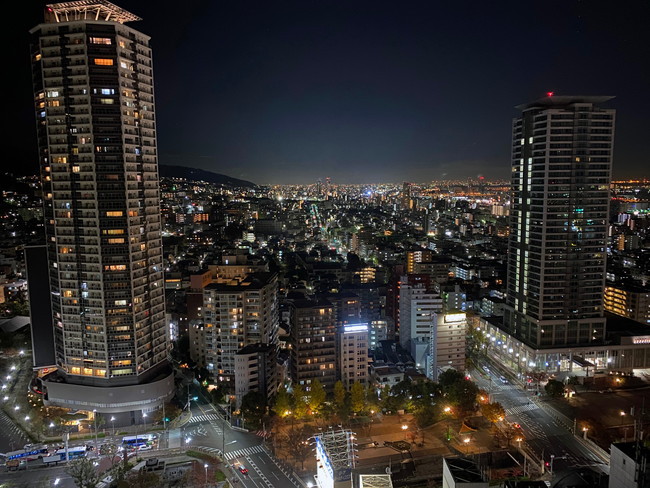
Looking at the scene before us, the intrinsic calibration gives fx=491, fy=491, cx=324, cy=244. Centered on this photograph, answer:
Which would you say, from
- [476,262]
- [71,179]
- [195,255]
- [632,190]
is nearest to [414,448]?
[71,179]

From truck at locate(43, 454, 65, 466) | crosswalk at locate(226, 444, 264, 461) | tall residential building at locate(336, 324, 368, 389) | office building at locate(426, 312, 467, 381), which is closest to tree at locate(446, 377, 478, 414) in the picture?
office building at locate(426, 312, 467, 381)

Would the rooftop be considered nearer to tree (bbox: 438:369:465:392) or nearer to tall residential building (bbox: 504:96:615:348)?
tall residential building (bbox: 504:96:615:348)

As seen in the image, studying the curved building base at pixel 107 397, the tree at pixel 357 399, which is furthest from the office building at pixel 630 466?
the curved building base at pixel 107 397

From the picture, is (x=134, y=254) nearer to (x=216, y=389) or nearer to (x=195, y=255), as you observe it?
(x=216, y=389)

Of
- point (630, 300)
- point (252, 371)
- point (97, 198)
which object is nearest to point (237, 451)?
point (252, 371)

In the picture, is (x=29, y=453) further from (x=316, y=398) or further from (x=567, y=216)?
(x=567, y=216)

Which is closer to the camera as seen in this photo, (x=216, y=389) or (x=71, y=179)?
(x=71, y=179)
